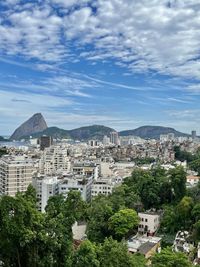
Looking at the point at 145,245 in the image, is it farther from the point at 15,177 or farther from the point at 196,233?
the point at 15,177

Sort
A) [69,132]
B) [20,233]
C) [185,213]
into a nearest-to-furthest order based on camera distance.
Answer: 1. [20,233]
2. [185,213]
3. [69,132]

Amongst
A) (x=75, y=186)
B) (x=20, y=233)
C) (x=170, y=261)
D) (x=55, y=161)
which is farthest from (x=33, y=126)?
(x=20, y=233)

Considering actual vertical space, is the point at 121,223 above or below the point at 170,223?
above

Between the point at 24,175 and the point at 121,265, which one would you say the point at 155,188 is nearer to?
the point at 24,175

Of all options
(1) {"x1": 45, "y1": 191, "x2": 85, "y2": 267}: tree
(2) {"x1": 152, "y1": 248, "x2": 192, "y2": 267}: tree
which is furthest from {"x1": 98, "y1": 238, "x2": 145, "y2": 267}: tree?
(2) {"x1": 152, "y1": 248, "x2": 192, "y2": 267}: tree

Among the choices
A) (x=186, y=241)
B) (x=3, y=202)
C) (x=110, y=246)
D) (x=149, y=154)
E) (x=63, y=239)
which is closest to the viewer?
(x=3, y=202)

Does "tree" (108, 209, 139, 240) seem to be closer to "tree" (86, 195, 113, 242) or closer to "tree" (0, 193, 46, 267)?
"tree" (86, 195, 113, 242)

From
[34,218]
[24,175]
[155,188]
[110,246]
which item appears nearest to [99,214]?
[155,188]

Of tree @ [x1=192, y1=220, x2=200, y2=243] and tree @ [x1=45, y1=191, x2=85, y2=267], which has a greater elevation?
tree @ [x1=45, y1=191, x2=85, y2=267]
